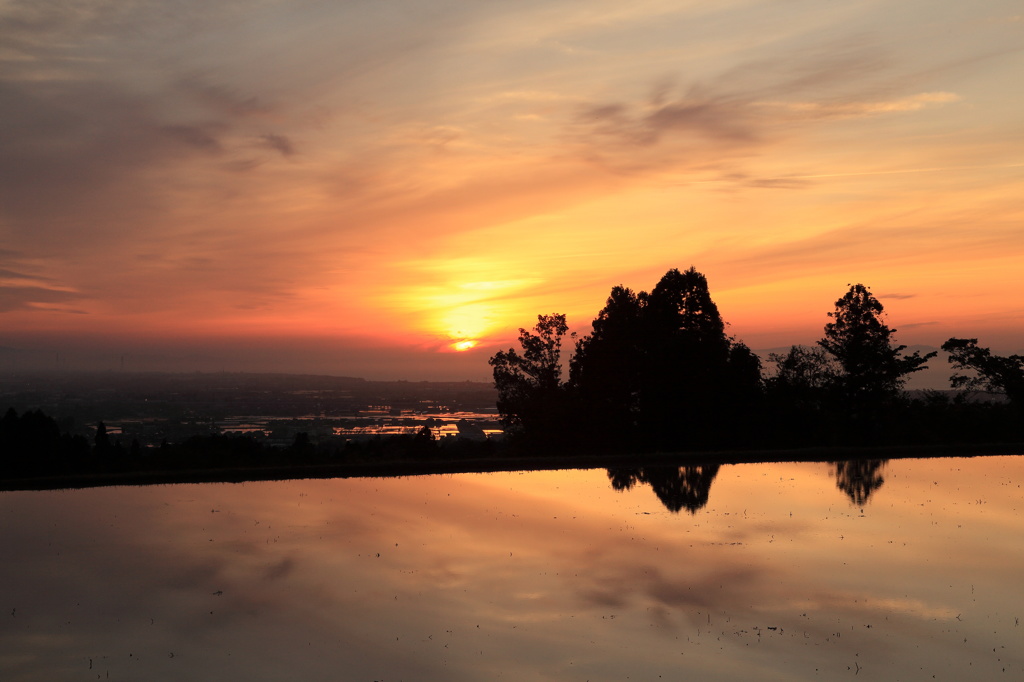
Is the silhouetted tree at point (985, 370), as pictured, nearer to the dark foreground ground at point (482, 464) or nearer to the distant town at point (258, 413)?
the dark foreground ground at point (482, 464)

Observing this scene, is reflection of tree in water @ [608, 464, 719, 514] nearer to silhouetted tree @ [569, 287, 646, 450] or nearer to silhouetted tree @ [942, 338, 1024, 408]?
silhouetted tree @ [569, 287, 646, 450]

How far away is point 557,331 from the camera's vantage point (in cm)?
3716

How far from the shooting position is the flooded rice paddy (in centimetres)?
837

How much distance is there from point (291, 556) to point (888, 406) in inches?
1134

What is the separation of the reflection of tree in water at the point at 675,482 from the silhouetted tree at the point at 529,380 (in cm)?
1198

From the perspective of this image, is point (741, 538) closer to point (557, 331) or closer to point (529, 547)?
point (529, 547)

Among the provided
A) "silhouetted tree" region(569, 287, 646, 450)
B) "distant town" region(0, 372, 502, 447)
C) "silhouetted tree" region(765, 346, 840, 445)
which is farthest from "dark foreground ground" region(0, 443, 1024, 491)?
"distant town" region(0, 372, 502, 447)

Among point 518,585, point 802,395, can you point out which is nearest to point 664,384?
point 802,395

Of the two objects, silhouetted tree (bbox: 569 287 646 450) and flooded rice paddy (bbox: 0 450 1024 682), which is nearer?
flooded rice paddy (bbox: 0 450 1024 682)

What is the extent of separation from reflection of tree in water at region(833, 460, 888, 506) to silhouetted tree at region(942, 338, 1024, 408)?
13.3 m

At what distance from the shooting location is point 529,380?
120ft

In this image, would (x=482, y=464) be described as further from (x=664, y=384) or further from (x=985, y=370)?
(x=985, y=370)

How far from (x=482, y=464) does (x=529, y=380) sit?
1307 cm

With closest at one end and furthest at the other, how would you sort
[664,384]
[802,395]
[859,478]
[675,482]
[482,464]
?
[675,482], [859,478], [482,464], [664,384], [802,395]
